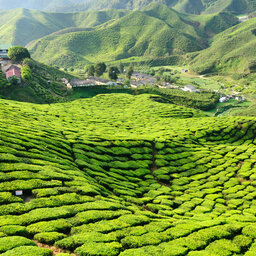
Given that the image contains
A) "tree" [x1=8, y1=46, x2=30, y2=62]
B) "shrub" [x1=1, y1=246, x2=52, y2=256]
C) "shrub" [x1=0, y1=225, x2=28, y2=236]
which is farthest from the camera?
"tree" [x1=8, y1=46, x2=30, y2=62]

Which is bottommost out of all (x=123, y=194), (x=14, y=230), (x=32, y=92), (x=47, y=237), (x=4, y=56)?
(x=123, y=194)

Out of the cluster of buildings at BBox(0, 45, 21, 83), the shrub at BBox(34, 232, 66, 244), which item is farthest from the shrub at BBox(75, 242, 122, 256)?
the cluster of buildings at BBox(0, 45, 21, 83)

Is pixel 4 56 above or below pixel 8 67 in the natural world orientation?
above

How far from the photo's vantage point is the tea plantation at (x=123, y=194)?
61.5 ft

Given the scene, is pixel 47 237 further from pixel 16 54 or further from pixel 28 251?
pixel 16 54

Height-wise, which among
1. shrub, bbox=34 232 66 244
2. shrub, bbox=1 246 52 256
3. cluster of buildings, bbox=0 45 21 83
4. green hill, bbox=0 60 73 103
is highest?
cluster of buildings, bbox=0 45 21 83

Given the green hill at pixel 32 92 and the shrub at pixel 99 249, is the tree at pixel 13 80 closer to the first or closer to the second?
the green hill at pixel 32 92

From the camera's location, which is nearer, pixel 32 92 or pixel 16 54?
pixel 32 92

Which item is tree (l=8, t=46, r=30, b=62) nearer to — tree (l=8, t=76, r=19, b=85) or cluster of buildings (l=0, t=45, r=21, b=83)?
cluster of buildings (l=0, t=45, r=21, b=83)

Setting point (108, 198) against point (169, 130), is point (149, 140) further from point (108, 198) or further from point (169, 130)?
point (108, 198)

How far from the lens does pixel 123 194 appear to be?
1291 inches

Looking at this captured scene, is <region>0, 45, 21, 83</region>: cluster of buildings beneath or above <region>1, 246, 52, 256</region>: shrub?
above

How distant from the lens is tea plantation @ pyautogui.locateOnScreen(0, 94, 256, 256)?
18750 millimetres

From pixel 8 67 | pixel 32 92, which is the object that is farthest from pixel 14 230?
pixel 8 67
